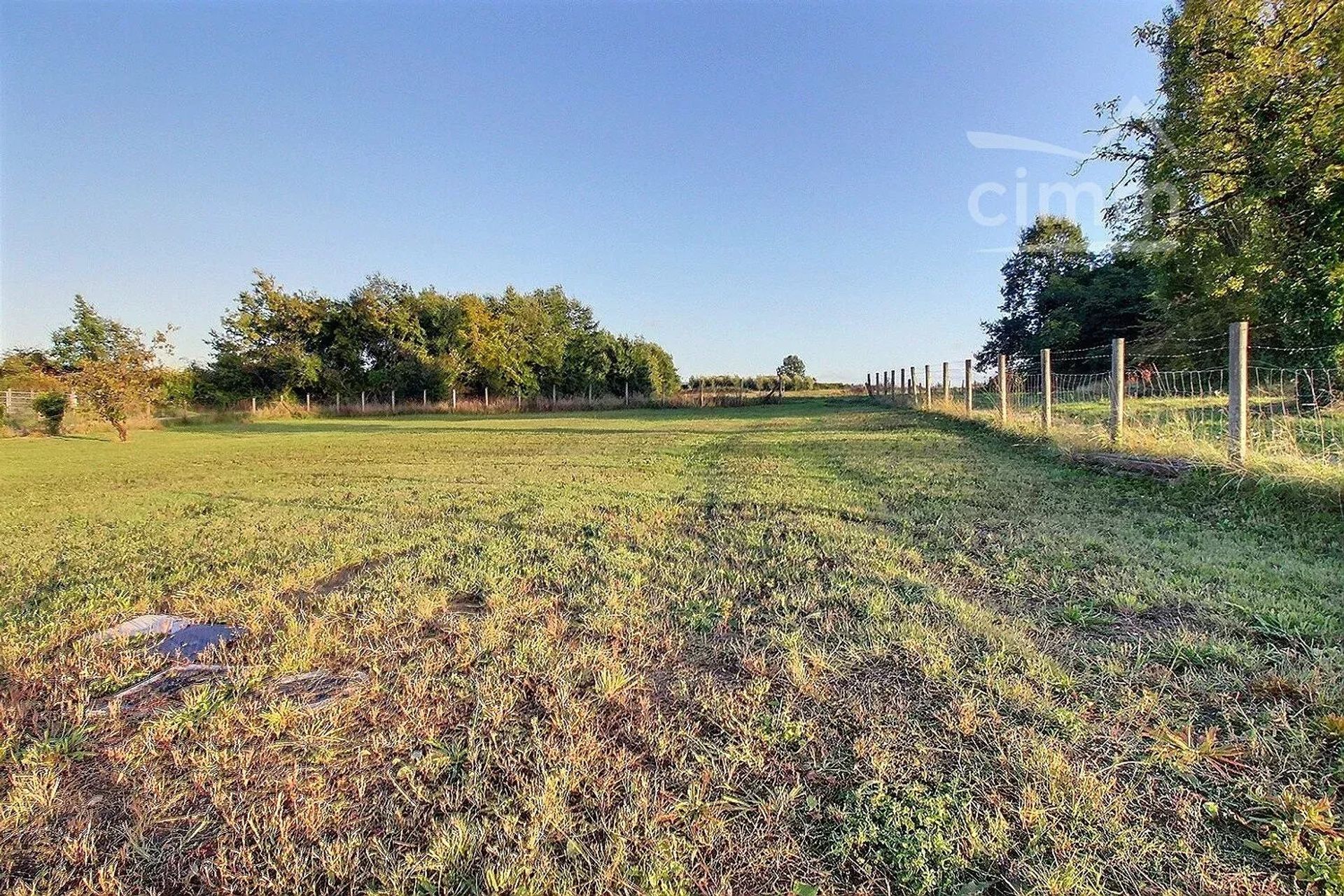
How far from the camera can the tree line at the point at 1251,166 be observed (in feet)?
22.6

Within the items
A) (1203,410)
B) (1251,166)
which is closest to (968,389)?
(1203,410)

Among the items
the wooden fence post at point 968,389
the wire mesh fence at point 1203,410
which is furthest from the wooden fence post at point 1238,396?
the wooden fence post at point 968,389

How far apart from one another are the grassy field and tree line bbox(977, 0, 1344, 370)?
6.75 metres

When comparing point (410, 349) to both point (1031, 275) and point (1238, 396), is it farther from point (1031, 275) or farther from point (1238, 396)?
point (1031, 275)

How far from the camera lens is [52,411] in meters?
14.6

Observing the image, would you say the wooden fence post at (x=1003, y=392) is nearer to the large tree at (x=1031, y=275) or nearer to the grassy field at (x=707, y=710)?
the grassy field at (x=707, y=710)

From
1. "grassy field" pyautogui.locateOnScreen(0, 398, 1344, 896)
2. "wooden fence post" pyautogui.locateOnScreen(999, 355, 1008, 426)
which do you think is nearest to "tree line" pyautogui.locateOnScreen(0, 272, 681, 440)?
"wooden fence post" pyautogui.locateOnScreen(999, 355, 1008, 426)

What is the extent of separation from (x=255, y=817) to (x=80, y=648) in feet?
4.70

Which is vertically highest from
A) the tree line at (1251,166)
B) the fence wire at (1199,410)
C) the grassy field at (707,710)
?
the tree line at (1251,166)

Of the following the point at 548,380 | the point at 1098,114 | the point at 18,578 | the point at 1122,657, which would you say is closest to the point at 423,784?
the point at 1122,657

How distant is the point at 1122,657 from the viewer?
5.72ft

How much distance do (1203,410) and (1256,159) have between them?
3.58m

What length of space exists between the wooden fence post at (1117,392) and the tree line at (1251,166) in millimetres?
4304

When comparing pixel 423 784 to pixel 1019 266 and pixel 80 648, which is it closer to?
pixel 80 648
